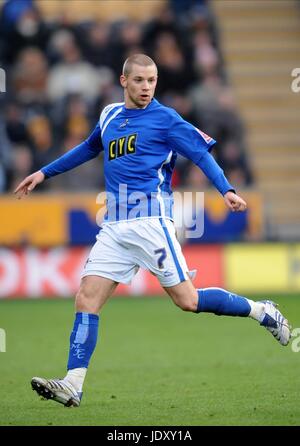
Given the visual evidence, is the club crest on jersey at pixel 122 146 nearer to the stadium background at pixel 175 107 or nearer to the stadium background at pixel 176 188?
the stadium background at pixel 176 188

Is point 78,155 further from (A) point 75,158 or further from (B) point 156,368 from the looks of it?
(B) point 156,368

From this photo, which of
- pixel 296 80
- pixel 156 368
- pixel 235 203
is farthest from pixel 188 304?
pixel 296 80

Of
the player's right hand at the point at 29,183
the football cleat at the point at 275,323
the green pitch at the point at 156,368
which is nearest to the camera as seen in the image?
the green pitch at the point at 156,368

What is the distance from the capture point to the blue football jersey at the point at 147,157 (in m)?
6.95

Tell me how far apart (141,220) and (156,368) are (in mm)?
2198

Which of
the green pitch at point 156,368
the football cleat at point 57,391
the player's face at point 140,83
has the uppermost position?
the player's face at point 140,83

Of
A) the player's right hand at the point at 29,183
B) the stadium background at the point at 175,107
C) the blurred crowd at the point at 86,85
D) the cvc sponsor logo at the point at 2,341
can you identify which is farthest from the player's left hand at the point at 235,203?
the blurred crowd at the point at 86,85

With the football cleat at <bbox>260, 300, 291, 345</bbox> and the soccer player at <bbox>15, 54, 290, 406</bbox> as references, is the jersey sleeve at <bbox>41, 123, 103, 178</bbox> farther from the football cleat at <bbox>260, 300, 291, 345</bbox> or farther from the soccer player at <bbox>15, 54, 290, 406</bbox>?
the football cleat at <bbox>260, 300, 291, 345</bbox>

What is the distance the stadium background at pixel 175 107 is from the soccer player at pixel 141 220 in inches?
303

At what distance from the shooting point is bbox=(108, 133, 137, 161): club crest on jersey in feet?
23.0

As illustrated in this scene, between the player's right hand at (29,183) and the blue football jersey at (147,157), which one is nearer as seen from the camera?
the blue football jersey at (147,157)

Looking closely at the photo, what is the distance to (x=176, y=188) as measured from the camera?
15797 mm
